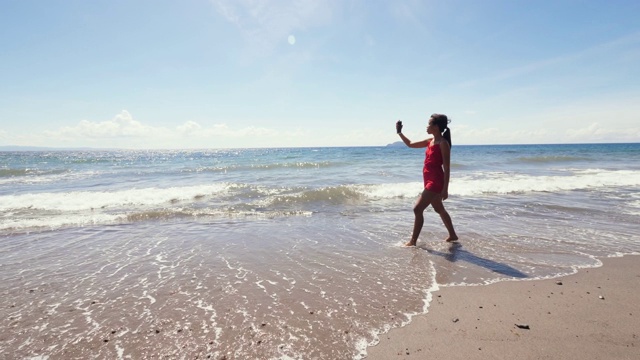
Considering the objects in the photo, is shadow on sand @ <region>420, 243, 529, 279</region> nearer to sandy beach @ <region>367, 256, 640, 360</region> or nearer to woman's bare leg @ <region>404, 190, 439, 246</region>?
woman's bare leg @ <region>404, 190, 439, 246</region>

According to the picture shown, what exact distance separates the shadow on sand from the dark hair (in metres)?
1.87

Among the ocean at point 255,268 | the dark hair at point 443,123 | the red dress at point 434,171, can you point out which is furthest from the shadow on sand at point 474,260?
the dark hair at point 443,123

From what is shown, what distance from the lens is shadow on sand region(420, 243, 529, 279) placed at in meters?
4.57

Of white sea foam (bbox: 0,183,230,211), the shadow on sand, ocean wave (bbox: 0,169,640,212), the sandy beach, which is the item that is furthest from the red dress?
white sea foam (bbox: 0,183,230,211)

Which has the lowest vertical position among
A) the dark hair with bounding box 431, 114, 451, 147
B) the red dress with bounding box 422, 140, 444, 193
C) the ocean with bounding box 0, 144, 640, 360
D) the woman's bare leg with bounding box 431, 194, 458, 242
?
the ocean with bounding box 0, 144, 640, 360

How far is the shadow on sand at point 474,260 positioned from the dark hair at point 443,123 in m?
1.87

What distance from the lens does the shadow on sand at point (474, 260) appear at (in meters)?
4.57

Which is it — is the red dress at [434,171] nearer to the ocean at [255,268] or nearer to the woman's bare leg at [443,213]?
the woman's bare leg at [443,213]

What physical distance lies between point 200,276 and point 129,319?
3.95ft

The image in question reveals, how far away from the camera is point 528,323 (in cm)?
315

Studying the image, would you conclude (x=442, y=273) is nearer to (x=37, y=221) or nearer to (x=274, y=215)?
(x=274, y=215)

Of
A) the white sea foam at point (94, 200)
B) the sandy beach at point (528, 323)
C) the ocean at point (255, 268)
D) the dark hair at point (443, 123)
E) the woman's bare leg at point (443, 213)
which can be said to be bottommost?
the white sea foam at point (94, 200)

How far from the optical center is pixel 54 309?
11.8 ft

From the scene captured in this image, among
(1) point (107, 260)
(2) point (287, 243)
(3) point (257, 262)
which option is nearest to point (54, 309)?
(1) point (107, 260)
